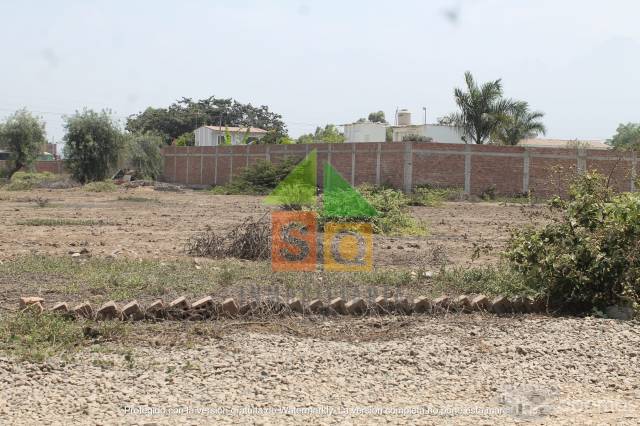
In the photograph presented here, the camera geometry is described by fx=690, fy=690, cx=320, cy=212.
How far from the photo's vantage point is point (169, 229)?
1619cm

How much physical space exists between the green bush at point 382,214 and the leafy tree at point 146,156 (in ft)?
106

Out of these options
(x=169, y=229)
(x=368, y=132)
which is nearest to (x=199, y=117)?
(x=368, y=132)

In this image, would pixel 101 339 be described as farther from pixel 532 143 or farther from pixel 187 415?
pixel 532 143

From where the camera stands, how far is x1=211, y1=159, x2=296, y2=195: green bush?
117 feet

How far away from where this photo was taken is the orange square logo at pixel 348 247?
33.6 ft

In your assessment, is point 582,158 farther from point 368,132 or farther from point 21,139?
point 21,139

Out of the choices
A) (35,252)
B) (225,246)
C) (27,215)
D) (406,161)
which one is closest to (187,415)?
(225,246)

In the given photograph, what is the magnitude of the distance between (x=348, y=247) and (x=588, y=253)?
5550mm

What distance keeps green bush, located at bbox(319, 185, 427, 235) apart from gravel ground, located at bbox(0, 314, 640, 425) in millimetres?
8427

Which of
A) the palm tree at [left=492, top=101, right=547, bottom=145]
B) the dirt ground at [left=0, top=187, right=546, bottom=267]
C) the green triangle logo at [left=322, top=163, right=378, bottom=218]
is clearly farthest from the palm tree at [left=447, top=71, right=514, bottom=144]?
the green triangle logo at [left=322, top=163, right=378, bottom=218]

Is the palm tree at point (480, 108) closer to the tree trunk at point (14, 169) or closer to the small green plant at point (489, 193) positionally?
the small green plant at point (489, 193)

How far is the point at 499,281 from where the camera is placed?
821 cm

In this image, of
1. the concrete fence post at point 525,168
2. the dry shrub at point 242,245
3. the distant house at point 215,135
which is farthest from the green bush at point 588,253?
the distant house at point 215,135

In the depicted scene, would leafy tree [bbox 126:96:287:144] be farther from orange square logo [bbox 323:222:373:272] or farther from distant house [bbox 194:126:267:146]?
orange square logo [bbox 323:222:373:272]
